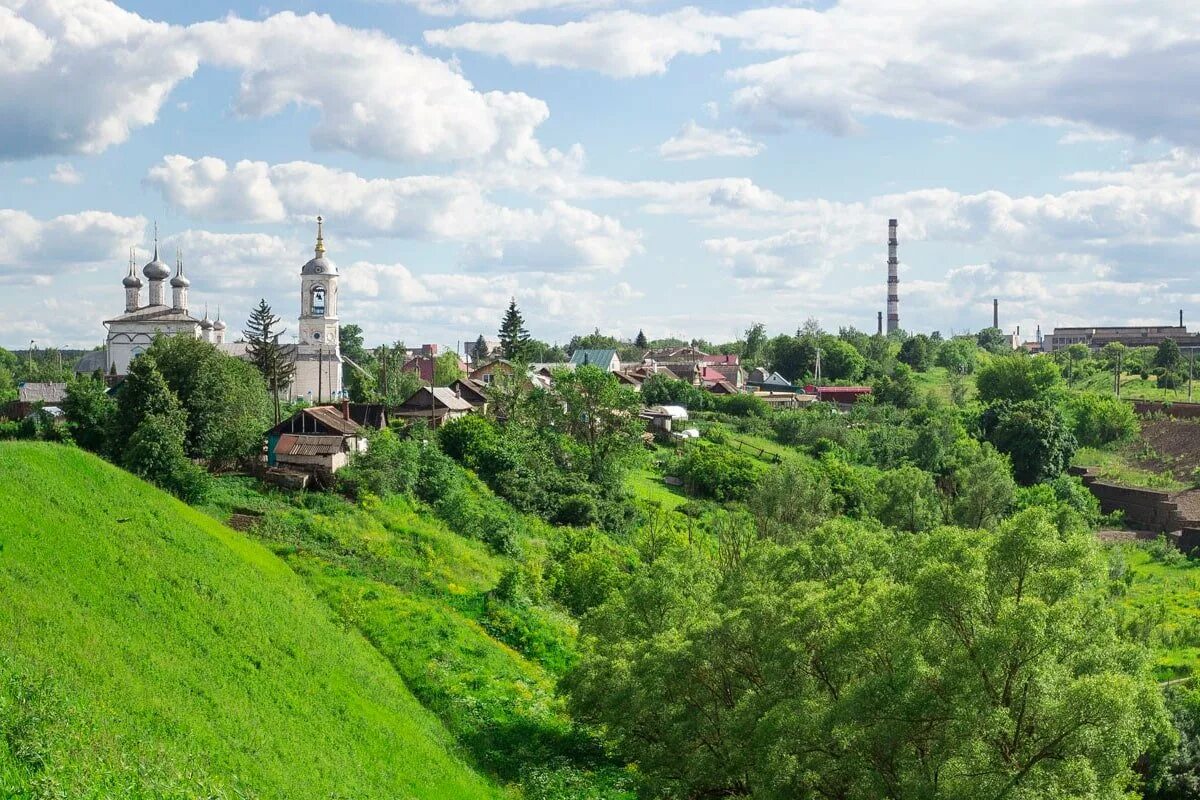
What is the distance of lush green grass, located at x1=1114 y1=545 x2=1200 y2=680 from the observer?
102 ft

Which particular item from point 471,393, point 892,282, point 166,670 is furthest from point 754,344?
point 166,670

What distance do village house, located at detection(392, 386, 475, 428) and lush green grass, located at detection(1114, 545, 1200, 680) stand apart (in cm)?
2599

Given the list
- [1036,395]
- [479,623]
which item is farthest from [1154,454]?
[479,623]

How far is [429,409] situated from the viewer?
161 feet

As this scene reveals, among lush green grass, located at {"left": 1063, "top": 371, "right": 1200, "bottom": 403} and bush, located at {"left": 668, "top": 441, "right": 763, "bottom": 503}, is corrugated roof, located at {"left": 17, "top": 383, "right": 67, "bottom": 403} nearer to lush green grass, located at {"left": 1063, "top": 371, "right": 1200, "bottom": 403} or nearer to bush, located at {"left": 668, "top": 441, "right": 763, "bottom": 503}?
bush, located at {"left": 668, "top": 441, "right": 763, "bottom": 503}

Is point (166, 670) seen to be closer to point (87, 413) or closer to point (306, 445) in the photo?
point (87, 413)

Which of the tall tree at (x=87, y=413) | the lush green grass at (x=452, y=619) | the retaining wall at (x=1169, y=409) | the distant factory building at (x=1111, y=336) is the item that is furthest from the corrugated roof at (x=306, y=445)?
the distant factory building at (x=1111, y=336)

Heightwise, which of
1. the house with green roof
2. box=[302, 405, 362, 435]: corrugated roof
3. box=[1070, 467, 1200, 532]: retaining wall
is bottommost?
box=[1070, 467, 1200, 532]: retaining wall

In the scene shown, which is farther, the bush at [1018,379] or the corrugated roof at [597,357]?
the corrugated roof at [597,357]

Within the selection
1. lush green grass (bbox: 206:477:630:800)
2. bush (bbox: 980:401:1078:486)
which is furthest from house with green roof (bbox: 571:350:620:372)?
lush green grass (bbox: 206:477:630:800)

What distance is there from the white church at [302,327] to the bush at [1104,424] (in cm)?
4289

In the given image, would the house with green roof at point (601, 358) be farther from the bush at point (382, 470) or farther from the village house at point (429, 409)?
the bush at point (382, 470)

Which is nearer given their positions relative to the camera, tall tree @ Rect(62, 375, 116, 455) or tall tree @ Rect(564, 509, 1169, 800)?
tall tree @ Rect(564, 509, 1169, 800)

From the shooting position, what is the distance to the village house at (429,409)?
158ft
